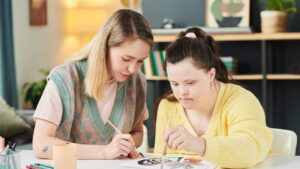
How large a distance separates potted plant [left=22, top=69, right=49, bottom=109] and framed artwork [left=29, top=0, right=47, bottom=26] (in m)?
0.66

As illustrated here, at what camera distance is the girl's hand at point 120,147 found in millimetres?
2291

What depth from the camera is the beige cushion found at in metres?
4.93

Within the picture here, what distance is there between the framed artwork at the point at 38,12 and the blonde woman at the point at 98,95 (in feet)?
13.6

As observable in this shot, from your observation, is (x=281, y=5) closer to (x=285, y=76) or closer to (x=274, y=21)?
(x=274, y=21)

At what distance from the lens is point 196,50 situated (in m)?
2.41

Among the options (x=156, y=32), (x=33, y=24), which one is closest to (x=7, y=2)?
(x=33, y=24)

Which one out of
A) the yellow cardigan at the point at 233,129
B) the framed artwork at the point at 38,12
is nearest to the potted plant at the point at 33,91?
the framed artwork at the point at 38,12

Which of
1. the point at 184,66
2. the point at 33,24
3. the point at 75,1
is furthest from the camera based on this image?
the point at 75,1

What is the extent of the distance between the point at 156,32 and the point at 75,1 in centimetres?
222

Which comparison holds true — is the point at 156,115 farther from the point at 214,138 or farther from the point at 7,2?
the point at 7,2

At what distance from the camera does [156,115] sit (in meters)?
2.65

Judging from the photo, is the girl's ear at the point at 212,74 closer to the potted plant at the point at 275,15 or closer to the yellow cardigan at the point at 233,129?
the yellow cardigan at the point at 233,129

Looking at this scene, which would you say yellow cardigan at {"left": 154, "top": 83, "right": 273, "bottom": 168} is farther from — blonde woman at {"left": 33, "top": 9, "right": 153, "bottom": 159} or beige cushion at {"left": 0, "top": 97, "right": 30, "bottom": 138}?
beige cushion at {"left": 0, "top": 97, "right": 30, "bottom": 138}

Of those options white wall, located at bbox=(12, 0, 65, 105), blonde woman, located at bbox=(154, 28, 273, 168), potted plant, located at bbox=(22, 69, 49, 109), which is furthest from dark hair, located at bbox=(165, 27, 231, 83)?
white wall, located at bbox=(12, 0, 65, 105)
